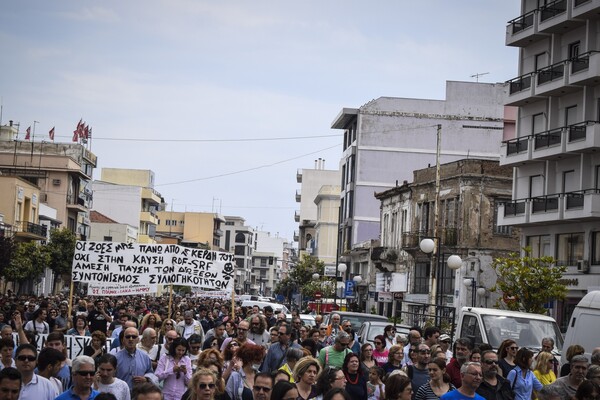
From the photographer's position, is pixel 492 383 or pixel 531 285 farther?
pixel 531 285

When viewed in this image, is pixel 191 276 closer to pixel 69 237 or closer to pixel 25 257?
pixel 25 257

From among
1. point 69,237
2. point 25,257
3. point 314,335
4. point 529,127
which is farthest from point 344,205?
point 314,335

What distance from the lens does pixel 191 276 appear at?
2809 centimetres

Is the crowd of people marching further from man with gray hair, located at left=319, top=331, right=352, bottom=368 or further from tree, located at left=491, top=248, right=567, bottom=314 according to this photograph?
tree, located at left=491, top=248, right=567, bottom=314

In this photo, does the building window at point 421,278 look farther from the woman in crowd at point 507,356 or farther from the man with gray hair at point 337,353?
the woman in crowd at point 507,356

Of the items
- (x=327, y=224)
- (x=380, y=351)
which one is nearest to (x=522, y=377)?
(x=380, y=351)

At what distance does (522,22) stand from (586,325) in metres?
31.4

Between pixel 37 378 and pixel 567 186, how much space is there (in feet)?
120

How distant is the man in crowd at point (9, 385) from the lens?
920 centimetres

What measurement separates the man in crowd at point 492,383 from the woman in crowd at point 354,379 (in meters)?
1.58

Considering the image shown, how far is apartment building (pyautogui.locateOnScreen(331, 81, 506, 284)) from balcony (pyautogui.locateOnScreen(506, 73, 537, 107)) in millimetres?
26355

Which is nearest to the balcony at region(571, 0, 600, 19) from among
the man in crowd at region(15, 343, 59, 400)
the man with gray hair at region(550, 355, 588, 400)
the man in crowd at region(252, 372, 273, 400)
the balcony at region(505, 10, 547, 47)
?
the balcony at region(505, 10, 547, 47)

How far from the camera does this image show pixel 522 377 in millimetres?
14008

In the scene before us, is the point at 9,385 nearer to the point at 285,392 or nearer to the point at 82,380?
the point at 82,380
